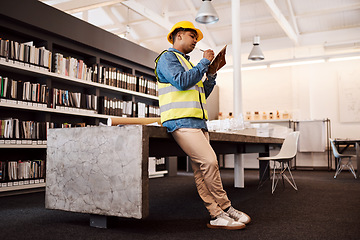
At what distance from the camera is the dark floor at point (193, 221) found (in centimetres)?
219

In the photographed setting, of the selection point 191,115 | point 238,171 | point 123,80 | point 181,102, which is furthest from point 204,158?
point 123,80

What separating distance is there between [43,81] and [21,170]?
Answer: 4.17 ft

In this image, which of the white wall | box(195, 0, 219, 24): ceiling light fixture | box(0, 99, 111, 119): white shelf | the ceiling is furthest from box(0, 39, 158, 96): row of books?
the white wall

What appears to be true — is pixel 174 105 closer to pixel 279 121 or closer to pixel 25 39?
pixel 25 39

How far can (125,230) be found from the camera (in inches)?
90.0

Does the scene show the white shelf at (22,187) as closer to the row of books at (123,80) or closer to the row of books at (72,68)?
the row of books at (72,68)

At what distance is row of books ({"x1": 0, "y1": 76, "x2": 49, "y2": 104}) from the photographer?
4.15 meters

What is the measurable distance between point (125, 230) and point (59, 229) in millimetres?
469

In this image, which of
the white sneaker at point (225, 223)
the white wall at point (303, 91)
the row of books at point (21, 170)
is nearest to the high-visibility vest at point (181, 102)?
the white sneaker at point (225, 223)

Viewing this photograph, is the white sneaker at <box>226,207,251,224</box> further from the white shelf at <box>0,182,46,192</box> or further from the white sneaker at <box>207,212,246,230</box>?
the white shelf at <box>0,182,46,192</box>

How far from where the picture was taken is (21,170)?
4.30m

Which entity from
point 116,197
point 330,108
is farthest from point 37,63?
point 330,108

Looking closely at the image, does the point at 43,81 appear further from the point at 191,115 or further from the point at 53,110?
the point at 191,115

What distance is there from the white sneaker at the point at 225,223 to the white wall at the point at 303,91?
315 inches
